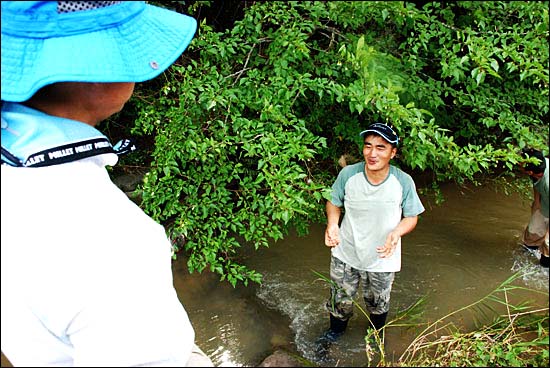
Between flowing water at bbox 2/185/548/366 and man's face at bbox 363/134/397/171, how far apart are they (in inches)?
58.9

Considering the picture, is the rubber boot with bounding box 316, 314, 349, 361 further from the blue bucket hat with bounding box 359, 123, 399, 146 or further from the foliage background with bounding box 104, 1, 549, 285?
the blue bucket hat with bounding box 359, 123, 399, 146

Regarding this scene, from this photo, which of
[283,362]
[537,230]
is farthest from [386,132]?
[537,230]

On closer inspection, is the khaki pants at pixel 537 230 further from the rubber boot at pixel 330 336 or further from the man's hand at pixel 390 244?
the rubber boot at pixel 330 336

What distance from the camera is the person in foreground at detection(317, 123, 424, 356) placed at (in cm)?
329

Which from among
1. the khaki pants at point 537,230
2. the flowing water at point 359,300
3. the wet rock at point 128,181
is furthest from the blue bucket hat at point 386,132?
the wet rock at point 128,181

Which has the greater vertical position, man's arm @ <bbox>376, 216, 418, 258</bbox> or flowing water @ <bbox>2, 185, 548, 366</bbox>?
man's arm @ <bbox>376, 216, 418, 258</bbox>

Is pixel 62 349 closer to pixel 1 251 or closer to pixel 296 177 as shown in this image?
pixel 1 251

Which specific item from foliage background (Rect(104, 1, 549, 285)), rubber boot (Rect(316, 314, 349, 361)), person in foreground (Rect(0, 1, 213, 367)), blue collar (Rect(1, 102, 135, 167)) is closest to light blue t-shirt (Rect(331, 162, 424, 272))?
foliage background (Rect(104, 1, 549, 285))

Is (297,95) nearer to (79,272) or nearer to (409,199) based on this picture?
(409,199)

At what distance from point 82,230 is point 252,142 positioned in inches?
88.7

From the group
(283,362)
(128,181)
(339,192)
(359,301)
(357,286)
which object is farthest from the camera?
(128,181)

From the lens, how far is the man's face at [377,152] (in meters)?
3.26

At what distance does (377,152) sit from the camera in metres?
3.28

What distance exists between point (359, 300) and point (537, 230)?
2.14 metres
